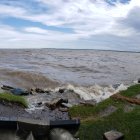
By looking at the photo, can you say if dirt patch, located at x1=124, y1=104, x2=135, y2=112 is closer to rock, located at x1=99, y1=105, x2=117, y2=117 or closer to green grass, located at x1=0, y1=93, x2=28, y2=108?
rock, located at x1=99, y1=105, x2=117, y2=117

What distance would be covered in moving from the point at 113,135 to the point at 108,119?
153 centimetres

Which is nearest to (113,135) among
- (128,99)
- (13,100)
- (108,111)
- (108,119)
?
(108,119)

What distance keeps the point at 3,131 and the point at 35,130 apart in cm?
69

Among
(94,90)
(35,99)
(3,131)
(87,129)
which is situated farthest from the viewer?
(94,90)

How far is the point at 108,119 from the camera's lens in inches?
412

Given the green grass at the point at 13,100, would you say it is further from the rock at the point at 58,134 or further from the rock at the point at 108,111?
the rock at the point at 58,134

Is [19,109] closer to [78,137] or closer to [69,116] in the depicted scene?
[69,116]

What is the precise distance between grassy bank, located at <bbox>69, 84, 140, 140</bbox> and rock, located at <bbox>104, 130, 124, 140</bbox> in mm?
188

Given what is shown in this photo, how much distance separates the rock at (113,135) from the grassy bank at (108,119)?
19cm

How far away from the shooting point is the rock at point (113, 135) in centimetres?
888

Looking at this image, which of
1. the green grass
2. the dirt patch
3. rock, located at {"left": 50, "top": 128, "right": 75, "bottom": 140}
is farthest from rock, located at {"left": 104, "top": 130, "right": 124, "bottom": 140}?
the green grass

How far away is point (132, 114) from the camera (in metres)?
10.4

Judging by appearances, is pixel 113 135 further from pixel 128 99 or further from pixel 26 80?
pixel 26 80

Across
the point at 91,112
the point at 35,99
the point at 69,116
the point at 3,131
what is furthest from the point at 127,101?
the point at 35,99
